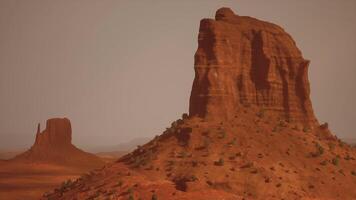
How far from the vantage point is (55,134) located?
96.5 metres

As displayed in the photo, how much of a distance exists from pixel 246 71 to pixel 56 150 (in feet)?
206

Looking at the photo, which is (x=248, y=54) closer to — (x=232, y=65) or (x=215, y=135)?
(x=232, y=65)

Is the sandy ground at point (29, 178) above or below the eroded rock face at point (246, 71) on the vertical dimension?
below

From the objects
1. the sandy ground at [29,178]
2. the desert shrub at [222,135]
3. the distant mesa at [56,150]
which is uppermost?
the desert shrub at [222,135]

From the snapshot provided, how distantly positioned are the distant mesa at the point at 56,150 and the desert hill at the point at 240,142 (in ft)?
164

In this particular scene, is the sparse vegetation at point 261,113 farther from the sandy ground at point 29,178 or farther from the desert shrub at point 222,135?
the sandy ground at point 29,178

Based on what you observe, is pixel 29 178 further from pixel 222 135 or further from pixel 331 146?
pixel 331 146

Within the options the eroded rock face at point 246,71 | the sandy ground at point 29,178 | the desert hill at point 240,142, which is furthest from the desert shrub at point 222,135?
the sandy ground at point 29,178

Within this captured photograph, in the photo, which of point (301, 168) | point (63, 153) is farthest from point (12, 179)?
point (301, 168)

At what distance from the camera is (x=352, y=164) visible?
43.3m

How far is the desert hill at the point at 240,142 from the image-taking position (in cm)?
3572

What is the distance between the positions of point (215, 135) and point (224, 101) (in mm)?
3862

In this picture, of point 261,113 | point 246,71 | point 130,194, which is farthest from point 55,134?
point 130,194

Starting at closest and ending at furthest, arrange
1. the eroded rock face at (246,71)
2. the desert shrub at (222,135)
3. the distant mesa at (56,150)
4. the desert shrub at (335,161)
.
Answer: the desert shrub at (222,135) < the desert shrub at (335,161) < the eroded rock face at (246,71) < the distant mesa at (56,150)
